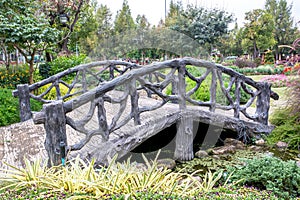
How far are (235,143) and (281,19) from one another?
32.9m

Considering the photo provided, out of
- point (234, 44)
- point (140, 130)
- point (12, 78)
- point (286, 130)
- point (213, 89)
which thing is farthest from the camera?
point (234, 44)

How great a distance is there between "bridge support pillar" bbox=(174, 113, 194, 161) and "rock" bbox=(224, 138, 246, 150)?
2.94 ft

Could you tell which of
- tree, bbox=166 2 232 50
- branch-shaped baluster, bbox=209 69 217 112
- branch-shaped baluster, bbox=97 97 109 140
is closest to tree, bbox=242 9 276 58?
tree, bbox=166 2 232 50

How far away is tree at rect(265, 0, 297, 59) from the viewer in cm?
3231

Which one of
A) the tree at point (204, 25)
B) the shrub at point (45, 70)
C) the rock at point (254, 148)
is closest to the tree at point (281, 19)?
the tree at point (204, 25)

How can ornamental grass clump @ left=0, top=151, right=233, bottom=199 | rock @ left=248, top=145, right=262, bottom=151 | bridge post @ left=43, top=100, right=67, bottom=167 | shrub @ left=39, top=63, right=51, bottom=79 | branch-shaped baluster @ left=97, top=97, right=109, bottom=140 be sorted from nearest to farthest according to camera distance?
ornamental grass clump @ left=0, top=151, right=233, bottom=199 → bridge post @ left=43, top=100, right=67, bottom=167 → branch-shaped baluster @ left=97, top=97, right=109, bottom=140 → rock @ left=248, top=145, right=262, bottom=151 → shrub @ left=39, top=63, right=51, bottom=79

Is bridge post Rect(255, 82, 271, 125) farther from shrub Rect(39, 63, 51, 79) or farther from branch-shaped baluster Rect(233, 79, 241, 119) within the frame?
shrub Rect(39, 63, 51, 79)

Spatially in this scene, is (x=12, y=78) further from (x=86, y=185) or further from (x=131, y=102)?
(x=86, y=185)

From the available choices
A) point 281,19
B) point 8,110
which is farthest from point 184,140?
point 281,19

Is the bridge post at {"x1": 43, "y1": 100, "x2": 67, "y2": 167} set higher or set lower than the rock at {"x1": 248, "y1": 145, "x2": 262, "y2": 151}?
higher

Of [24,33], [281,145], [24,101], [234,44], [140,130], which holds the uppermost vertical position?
[234,44]

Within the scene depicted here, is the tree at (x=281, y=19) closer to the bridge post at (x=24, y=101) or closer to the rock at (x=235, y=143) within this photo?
the rock at (x=235, y=143)

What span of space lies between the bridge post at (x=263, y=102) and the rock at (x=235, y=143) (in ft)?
1.72

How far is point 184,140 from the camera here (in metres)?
4.36
